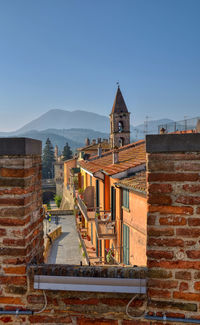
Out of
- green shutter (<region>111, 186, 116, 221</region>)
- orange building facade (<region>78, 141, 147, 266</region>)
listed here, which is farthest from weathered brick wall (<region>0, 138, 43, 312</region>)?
green shutter (<region>111, 186, 116, 221</region>)

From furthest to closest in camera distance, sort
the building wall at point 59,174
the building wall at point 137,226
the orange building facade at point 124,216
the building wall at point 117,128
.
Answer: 1. the building wall at point 59,174
2. the building wall at point 117,128
3. the orange building facade at point 124,216
4. the building wall at point 137,226

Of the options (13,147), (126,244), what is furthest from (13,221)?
(126,244)

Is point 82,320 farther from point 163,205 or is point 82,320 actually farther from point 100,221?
point 100,221

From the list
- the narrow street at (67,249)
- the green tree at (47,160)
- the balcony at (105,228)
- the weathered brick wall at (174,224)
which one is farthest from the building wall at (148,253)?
the green tree at (47,160)

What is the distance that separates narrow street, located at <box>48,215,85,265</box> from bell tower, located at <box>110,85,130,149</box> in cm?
1007

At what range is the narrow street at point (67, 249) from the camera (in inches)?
501

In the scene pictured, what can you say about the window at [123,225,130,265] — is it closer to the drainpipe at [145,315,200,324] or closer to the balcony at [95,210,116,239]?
the balcony at [95,210,116,239]

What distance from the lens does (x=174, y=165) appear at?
2078mm

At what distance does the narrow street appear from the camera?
12.7 m

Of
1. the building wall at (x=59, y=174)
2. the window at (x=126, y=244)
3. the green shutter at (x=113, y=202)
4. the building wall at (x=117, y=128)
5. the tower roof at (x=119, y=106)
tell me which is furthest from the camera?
the building wall at (x=59, y=174)

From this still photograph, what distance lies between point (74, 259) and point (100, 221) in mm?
4791

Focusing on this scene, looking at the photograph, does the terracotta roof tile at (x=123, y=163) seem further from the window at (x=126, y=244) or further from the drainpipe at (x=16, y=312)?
the drainpipe at (x=16, y=312)

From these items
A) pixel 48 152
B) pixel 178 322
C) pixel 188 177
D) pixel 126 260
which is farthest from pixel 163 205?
pixel 48 152

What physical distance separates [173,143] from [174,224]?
690 millimetres
